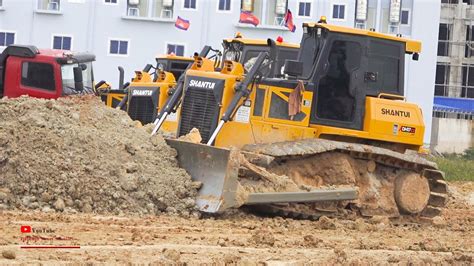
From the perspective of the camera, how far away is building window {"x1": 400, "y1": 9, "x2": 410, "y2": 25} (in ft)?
206

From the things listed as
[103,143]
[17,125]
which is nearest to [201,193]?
[103,143]

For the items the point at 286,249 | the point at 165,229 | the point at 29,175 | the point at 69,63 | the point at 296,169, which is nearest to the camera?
the point at 286,249

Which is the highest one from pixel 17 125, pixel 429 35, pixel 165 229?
pixel 429 35

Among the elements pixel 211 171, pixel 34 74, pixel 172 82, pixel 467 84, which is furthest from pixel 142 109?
pixel 467 84

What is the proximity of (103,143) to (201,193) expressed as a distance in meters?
1.49

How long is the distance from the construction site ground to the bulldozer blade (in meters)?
0.26

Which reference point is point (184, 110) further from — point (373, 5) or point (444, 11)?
point (444, 11)

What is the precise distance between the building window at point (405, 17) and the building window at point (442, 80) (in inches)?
386

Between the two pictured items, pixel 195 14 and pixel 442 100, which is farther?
pixel 442 100

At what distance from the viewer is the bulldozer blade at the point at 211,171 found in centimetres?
1645

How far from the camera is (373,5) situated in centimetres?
6212

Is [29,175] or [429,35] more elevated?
[429,35]

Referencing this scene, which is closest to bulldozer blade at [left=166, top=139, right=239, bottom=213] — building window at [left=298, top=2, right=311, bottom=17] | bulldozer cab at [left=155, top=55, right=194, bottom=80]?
bulldozer cab at [left=155, top=55, right=194, bottom=80]

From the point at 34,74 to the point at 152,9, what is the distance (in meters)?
33.3
